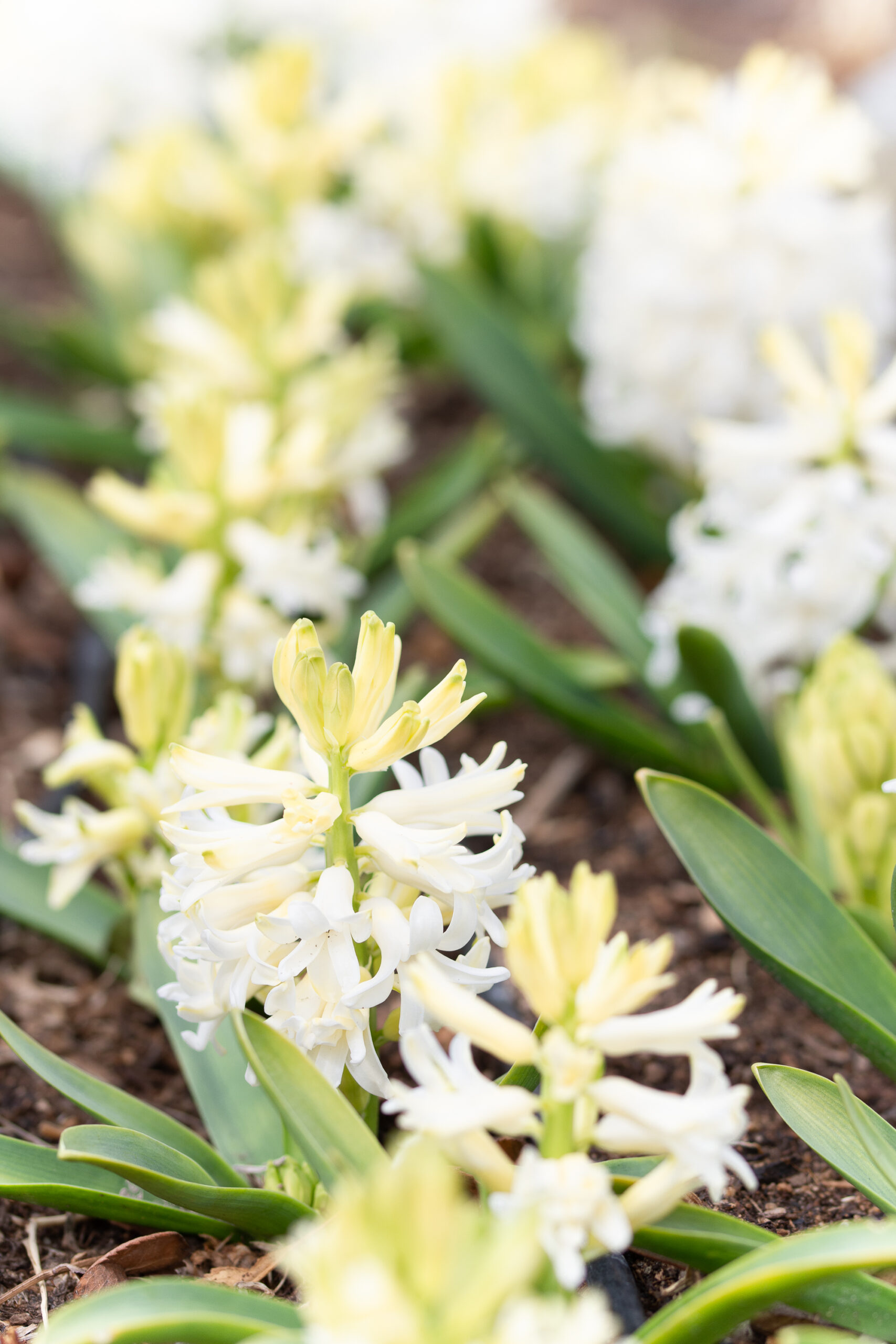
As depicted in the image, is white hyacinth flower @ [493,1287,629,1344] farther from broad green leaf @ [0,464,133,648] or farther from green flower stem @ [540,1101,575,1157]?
broad green leaf @ [0,464,133,648]

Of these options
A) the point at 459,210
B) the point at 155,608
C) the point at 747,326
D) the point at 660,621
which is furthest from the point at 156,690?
the point at 459,210

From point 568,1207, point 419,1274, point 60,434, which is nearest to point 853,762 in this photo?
point 568,1207

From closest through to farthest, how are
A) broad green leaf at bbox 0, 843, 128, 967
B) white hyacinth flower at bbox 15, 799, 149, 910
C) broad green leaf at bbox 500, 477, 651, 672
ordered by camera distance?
1. white hyacinth flower at bbox 15, 799, 149, 910
2. broad green leaf at bbox 0, 843, 128, 967
3. broad green leaf at bbox 500, 477, 651, 672

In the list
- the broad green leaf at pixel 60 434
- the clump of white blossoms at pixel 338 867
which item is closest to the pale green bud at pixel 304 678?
the clump of white blossoms at pixel 338 867

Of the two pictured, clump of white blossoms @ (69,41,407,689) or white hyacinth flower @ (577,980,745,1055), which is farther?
clump of white blossoms @ (69,41,407,689)

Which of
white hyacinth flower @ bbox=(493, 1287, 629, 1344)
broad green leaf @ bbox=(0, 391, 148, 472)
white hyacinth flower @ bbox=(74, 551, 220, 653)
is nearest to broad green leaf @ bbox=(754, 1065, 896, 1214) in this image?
white hyacinth flower @ bbox=(493, 1287, 629, 1344)

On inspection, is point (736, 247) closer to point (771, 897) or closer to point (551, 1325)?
point (771, 897)

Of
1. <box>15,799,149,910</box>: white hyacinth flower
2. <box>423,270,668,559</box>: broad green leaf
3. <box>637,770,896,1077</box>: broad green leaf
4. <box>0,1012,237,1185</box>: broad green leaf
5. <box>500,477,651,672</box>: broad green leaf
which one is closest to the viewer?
<box>0,1012,237,1185</box>: broad green leaf
